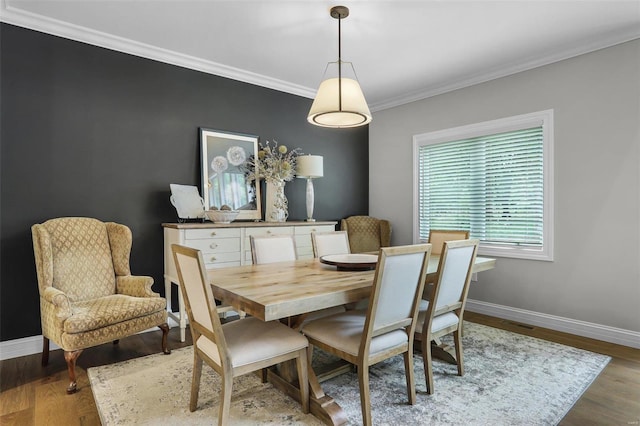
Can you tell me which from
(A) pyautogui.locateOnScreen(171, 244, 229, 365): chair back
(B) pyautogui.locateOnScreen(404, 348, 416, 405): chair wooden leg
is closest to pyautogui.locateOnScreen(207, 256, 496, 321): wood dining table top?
(A) pyautogui.locateOnScreen(171, 244, 229, 365): chair back

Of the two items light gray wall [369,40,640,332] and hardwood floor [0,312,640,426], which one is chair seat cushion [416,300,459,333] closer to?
hardwood floor [0,312,640,426]

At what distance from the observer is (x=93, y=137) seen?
3131 mm

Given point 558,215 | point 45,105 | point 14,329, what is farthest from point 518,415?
point 45,105

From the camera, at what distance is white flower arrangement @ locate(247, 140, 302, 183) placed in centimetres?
399

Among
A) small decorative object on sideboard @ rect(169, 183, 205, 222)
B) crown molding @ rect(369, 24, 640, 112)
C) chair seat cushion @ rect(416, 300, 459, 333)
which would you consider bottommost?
→ chair seat cushion @ rect(416, 300, 459, 333)

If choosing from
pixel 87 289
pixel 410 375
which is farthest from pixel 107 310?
pixel 410 375

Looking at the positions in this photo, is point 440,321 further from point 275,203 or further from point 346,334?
point 275,203

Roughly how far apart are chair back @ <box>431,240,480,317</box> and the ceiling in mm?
1841

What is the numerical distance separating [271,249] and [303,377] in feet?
3.81

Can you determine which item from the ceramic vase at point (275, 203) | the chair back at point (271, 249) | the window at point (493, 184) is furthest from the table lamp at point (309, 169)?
the window at point (493, 184)

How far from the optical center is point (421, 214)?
15.4 ft

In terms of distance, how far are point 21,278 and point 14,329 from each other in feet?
1.30

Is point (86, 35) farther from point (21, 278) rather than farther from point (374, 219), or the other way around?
point (374, 219)

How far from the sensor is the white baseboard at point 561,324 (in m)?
3.04
